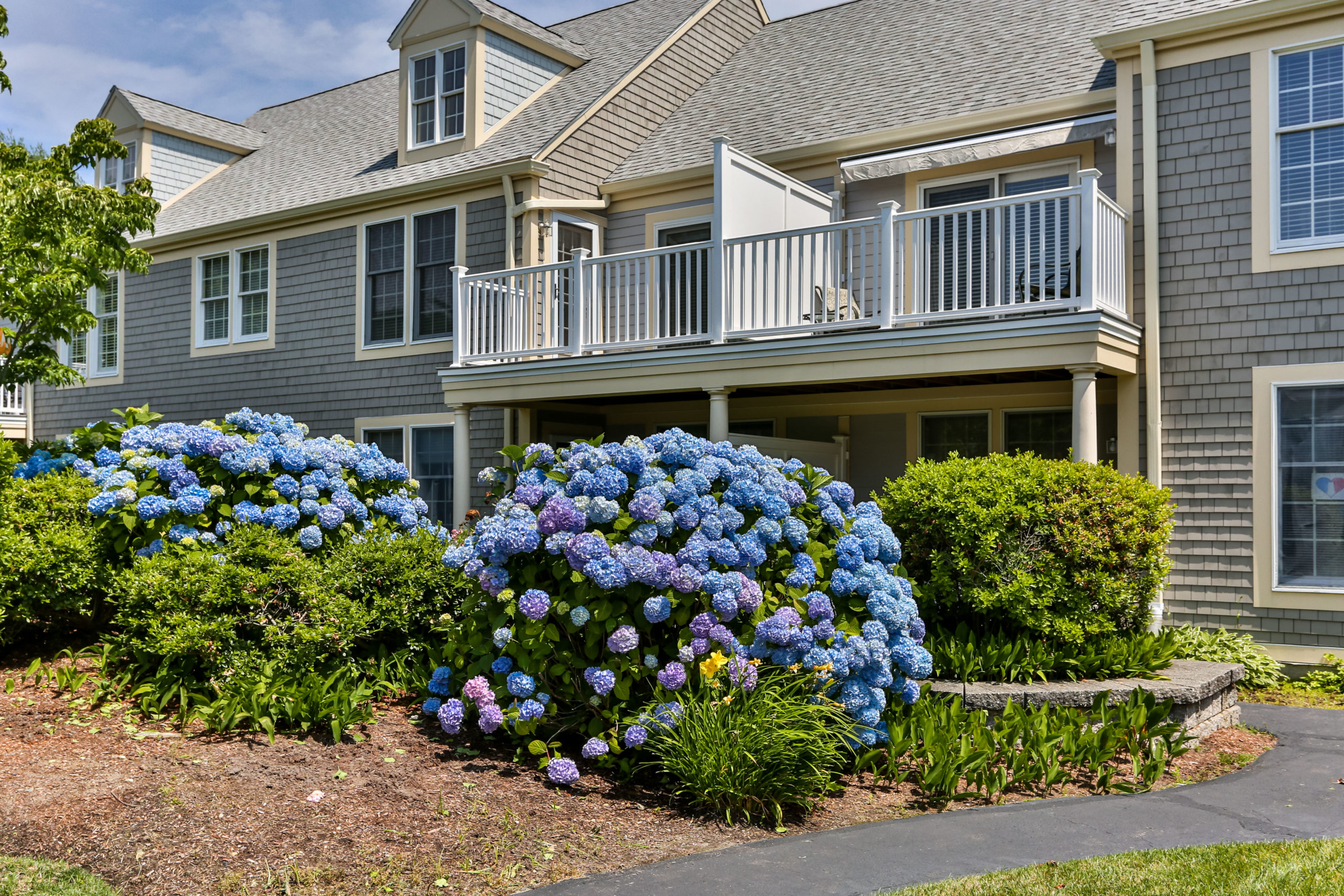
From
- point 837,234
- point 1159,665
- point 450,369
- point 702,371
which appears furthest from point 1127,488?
point 450,369

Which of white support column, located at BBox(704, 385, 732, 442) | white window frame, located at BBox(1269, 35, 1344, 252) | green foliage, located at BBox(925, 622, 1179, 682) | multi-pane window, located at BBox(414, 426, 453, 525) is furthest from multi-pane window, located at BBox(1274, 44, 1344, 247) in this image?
multi-pane window, located at BBox(414, 426, 453, 525)

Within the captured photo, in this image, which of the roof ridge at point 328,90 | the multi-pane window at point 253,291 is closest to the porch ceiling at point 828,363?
the multi-pane window at point 253,291

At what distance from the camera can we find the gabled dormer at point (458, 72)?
14.3 meters

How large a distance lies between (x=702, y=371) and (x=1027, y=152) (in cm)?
392

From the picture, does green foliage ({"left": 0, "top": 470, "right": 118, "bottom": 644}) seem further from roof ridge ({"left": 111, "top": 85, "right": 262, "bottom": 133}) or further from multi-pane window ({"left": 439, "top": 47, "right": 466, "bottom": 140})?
roof ridge ({"left": 111, "top": 85, "right": 262, "bottom": 133})

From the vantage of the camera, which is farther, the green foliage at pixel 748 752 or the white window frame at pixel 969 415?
the white window frame at pixel 969 415

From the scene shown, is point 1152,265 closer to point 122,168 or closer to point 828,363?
point 828,363

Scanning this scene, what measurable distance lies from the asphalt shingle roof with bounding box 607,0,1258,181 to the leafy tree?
5.73 m

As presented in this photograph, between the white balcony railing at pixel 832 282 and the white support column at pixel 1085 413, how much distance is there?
0.55 meters

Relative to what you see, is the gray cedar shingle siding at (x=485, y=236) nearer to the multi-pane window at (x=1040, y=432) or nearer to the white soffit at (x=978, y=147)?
the white soffit at (x=978, y=147)

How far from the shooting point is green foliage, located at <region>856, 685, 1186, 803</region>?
5.30m

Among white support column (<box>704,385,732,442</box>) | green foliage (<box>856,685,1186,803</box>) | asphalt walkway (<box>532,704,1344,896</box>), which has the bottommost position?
asphalt walkway (<box>532,704,1344,896</box>)

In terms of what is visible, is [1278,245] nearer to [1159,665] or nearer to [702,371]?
[1159,665]

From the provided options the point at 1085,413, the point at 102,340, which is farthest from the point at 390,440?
the point at 1085,413
